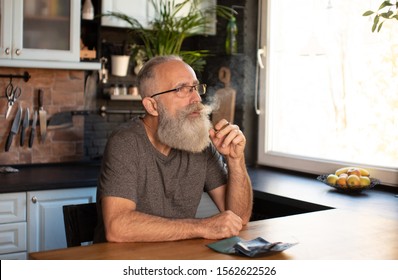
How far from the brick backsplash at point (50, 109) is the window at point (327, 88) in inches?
50.8

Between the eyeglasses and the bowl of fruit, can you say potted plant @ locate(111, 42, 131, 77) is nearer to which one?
the bowl of fruit

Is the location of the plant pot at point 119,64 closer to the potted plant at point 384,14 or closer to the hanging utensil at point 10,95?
the hanging utensil at point 10,95

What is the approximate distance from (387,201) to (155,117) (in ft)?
4.29

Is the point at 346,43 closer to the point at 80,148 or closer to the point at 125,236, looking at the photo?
the point at 80,148

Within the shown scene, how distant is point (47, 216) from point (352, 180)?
5.58 ft

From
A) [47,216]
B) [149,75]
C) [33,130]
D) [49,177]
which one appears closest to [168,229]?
[149,75]

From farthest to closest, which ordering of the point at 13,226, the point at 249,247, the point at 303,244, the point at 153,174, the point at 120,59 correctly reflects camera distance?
the point at 120,59
the point at 13,226
the point at 153,174
the point at 303,244
the point at 249,247

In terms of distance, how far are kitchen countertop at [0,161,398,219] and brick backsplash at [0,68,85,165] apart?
8 cm

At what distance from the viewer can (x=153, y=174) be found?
2.52 meters

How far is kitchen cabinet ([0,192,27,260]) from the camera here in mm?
3367

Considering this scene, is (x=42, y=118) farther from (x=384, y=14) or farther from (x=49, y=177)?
(x=384, y=14)

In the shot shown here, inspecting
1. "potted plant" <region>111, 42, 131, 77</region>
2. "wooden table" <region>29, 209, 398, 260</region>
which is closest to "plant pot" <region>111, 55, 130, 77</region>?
"potted plant" <region>111, 42, 131, 77</region>

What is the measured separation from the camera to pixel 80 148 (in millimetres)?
4289

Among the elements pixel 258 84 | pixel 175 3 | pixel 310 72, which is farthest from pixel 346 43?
pixel 175 3
